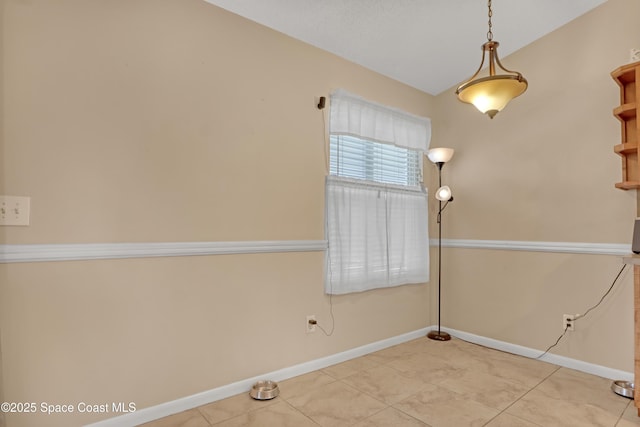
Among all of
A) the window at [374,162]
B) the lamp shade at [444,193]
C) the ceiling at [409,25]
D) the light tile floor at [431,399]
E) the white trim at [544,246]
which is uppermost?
the ceiling at [409,25]

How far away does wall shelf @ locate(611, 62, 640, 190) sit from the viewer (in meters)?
2.05

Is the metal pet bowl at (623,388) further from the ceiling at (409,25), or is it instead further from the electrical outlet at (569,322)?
the ceiling at (409,25)

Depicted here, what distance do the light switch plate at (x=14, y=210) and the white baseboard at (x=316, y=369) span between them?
107cm

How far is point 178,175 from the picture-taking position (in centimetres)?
199

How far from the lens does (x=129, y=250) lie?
1.81 meters

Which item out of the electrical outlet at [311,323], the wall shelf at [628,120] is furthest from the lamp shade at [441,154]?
the electrical outlet at [311,323]

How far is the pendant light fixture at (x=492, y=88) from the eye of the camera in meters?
1.72

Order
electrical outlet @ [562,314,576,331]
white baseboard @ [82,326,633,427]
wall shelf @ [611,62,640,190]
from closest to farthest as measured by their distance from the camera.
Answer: white baseboard @ [82,326,633,427] < wall shelf @ [611,62,640,190] < electrical outlet @ [562,314,576,331]

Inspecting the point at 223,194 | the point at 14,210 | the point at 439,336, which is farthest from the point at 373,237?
the point at 14,210

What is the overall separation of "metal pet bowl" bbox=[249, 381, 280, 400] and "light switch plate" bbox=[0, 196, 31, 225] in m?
1.55

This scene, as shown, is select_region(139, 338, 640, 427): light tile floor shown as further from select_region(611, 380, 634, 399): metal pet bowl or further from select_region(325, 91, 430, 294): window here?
select_region(325, 91, 430, 294): window

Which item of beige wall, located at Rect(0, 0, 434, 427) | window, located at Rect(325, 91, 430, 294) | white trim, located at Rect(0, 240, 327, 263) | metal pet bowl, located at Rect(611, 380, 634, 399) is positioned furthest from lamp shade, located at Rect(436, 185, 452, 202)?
metal pet bowl, located at Rect(611, 380, 634, 399)

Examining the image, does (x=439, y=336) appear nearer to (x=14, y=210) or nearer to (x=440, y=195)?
(x=440, y=195)

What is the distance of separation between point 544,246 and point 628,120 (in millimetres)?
1055
